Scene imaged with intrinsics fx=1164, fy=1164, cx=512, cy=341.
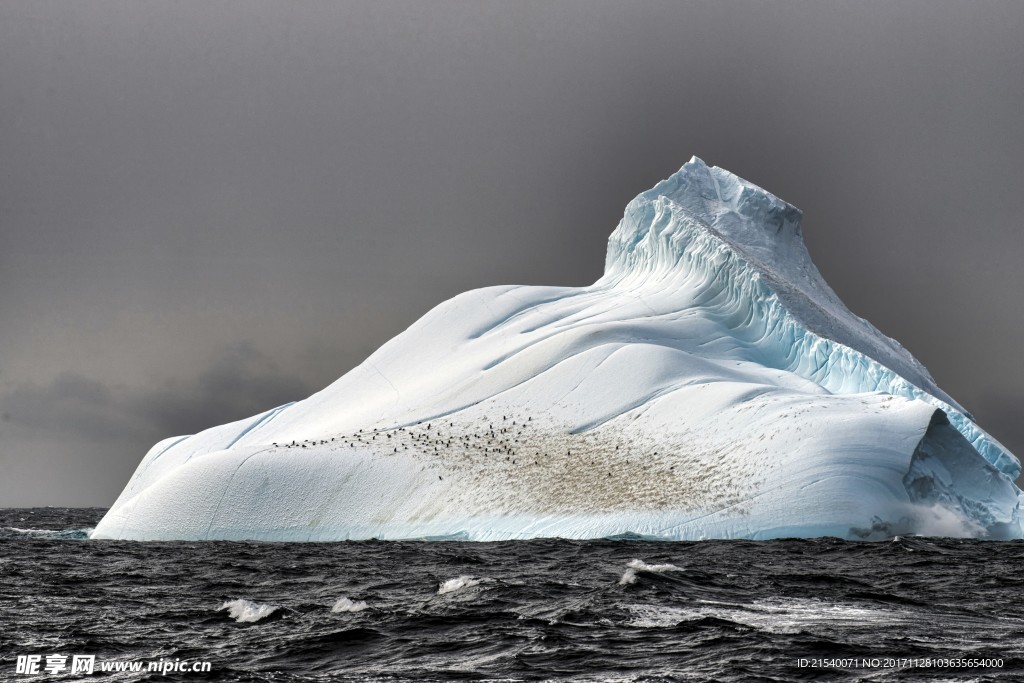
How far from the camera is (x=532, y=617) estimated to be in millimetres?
15102

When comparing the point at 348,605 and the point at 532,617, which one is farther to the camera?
the point at 348,605

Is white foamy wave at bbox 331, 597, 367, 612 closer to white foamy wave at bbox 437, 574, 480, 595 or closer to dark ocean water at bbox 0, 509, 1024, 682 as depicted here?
dark ocean water at bbox 0, 509, 1024, 682

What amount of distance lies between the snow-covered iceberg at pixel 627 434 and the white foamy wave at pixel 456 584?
45.0ft

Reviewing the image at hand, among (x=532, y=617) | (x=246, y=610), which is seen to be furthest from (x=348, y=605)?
(x=532, y=617)

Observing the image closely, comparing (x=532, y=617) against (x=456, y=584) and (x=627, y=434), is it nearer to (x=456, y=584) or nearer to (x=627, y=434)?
(x=456, y=584)

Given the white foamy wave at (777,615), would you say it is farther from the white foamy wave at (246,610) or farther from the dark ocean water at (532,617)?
the white foamy wave at (246,610)

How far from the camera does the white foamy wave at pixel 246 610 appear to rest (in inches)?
602

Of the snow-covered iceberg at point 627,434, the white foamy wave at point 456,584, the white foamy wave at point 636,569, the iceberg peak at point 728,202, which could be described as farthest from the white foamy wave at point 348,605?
the iceberg peak at point 728,202

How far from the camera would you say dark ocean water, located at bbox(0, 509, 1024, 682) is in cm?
1185

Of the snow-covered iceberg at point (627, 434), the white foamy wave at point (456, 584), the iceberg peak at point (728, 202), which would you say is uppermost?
the iceberg peak at point (728, 202)

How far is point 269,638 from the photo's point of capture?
13734mm

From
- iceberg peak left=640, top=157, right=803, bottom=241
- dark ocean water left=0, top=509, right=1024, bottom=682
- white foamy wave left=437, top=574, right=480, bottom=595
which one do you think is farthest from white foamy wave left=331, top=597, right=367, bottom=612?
iceberg peak left=640, top=157, right=803, bottom=241

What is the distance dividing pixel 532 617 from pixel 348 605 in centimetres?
290

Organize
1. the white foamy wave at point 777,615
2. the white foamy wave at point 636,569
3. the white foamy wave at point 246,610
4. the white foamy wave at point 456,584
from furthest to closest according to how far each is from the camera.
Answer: the white foamy wave at point 636,569 < the white foamy wave at point 456,584 < the white foamy wave at point 246,610 < the white foamy wave at point 777,615
